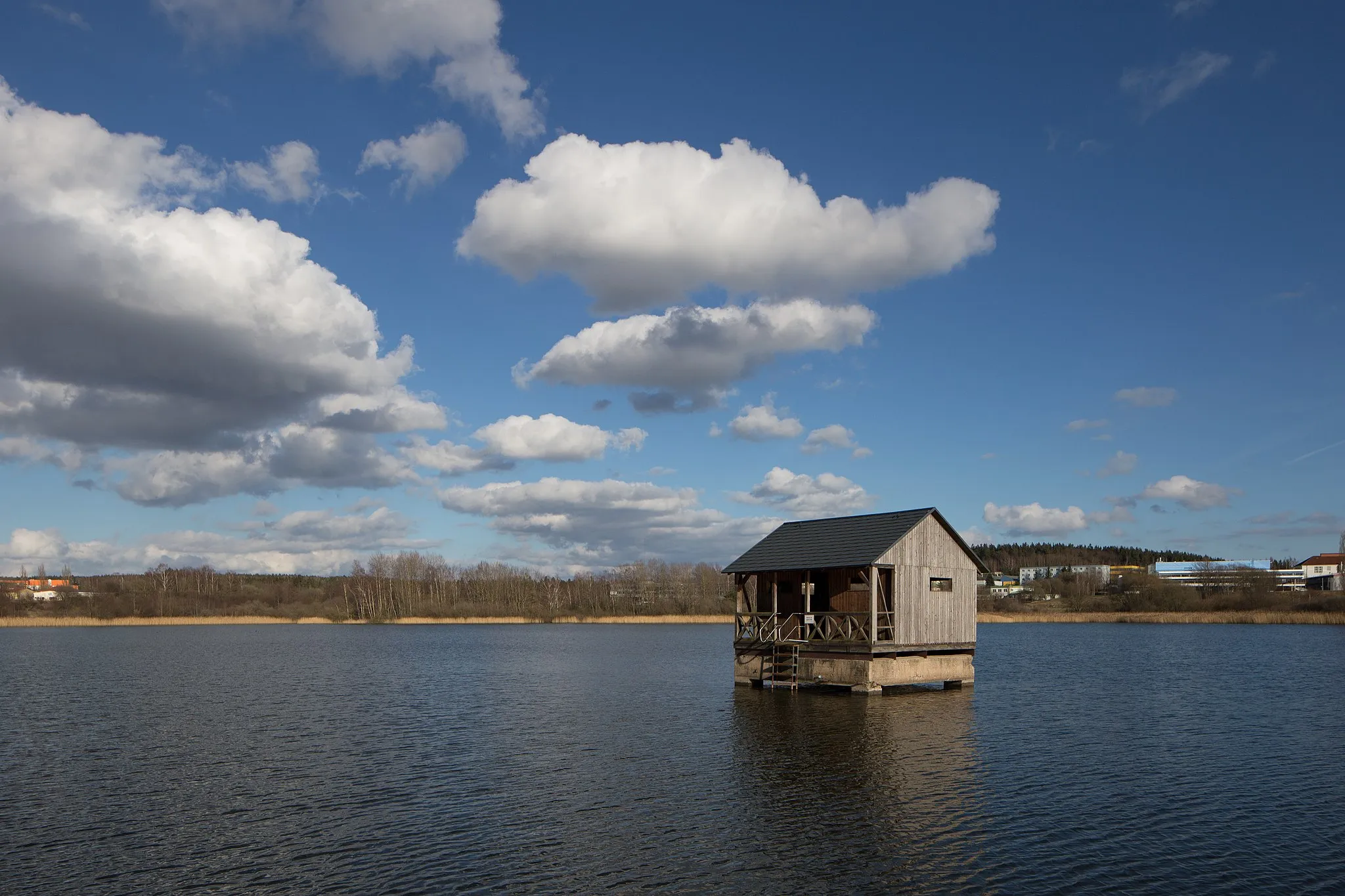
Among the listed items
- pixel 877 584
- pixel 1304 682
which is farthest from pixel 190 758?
pixel 1304 682

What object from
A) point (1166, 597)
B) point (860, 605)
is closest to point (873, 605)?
point (860, 605)

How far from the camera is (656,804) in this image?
20.8m

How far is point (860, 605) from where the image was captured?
40094 mm

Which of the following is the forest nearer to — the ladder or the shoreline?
the shoreline

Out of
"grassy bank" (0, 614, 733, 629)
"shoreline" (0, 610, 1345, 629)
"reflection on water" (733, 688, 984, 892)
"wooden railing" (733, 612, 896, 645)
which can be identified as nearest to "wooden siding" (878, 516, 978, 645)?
"wooden railing" (733, 612, 896, 645)

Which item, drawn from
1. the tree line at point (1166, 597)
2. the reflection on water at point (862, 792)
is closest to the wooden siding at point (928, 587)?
the reflection on water at point (862, 792)

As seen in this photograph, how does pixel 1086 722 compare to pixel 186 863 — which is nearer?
pixel 186 863

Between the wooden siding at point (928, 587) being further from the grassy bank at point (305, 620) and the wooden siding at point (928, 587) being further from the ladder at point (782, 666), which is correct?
the grassy bank at point (305, 620)

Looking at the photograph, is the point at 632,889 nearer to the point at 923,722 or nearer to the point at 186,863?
the point at 186,863

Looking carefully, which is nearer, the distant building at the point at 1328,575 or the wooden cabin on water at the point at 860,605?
the wooden cabin on water at the point at 860,605

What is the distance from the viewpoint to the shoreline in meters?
111

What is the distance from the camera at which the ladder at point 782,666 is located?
40.8 metres

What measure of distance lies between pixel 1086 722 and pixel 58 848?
30893 mm

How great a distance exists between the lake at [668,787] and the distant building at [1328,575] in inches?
5253
